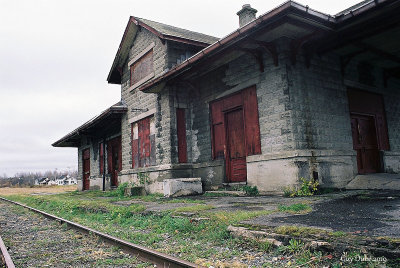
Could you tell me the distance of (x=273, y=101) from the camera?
25.9 ft

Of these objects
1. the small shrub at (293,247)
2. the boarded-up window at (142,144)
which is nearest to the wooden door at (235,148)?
the boarded-up window at (142,144)

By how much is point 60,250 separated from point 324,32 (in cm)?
673

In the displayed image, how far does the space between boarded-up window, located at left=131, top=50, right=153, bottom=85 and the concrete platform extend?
832cm

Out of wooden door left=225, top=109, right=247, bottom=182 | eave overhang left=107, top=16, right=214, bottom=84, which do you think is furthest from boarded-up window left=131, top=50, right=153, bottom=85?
wooden door left=225, top=109, right=247, bottom=182

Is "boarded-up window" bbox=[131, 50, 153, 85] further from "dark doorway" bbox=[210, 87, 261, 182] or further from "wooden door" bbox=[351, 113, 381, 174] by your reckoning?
"wooden door" bbox=[351, 113, 381, 174]

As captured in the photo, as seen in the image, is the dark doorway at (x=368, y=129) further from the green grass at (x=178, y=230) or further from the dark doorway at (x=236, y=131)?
the green grass at (x=178, y=230)

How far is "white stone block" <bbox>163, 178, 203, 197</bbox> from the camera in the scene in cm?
955

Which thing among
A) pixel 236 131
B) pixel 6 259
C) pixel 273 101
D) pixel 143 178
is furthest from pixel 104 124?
pixel 6 259

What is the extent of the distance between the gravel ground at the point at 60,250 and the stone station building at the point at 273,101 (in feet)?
15.1

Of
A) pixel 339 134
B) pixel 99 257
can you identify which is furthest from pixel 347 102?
pixel 99 257

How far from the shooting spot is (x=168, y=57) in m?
11.2

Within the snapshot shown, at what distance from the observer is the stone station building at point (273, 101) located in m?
7.20

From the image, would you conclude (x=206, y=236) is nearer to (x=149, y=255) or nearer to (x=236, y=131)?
(x=149, y=255)

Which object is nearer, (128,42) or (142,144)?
Answer: (142,144)
